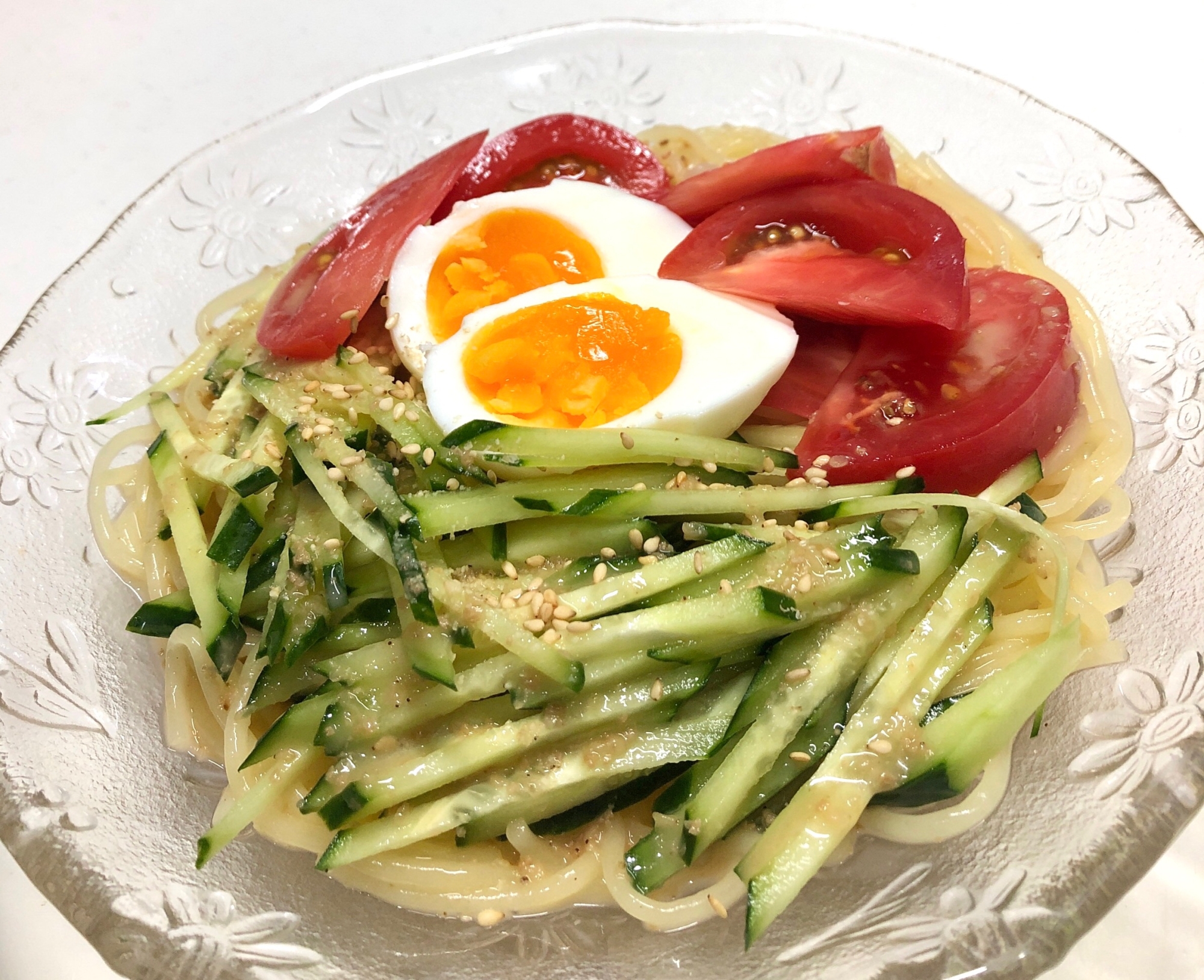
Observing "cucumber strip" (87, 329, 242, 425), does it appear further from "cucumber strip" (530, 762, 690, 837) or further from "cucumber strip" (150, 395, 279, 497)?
"cucumber strip" (530, 762, 690, 837)

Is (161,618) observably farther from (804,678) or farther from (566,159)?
(566,159)

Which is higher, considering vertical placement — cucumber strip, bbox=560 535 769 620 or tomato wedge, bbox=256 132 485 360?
tomato wedge, bbox=256 132 485 360

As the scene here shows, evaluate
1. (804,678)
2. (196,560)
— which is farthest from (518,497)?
(196,560)

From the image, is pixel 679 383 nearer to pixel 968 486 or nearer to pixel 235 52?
pixel 968 486

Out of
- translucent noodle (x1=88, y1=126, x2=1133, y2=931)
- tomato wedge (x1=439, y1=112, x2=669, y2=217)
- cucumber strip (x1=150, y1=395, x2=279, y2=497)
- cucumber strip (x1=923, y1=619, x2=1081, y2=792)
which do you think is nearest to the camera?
cucumber strip (x1=923, y1=619, x2=1081, y2=792)

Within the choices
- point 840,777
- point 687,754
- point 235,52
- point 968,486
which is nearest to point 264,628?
point 687,754

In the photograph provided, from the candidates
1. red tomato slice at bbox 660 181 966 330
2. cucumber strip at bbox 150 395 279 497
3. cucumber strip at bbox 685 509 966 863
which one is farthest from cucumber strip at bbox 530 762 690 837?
red tomato slice at bbox 660 181 966 330
